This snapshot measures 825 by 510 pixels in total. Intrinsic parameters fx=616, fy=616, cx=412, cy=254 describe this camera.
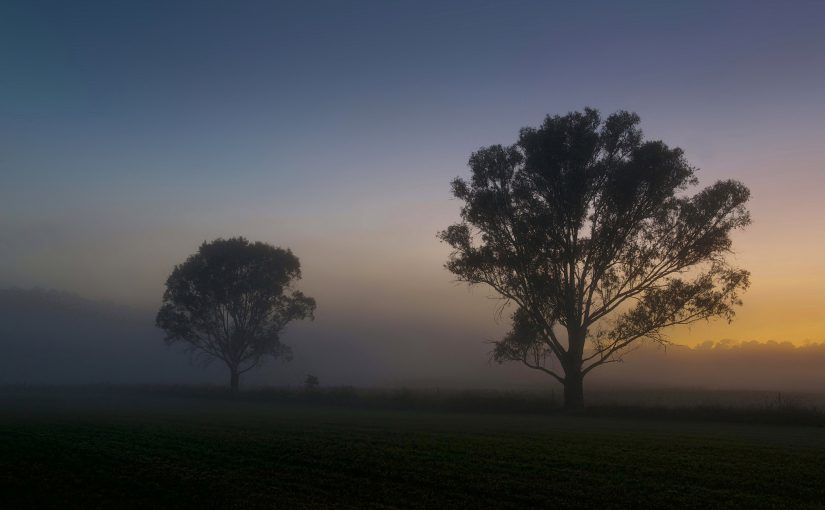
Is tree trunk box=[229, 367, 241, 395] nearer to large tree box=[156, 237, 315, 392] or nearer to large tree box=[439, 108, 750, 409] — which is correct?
large tree box=[156, 237, 315, 392]

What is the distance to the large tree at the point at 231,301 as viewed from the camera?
6638 cm

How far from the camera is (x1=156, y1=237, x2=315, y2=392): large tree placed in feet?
218

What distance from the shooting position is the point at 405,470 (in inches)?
586

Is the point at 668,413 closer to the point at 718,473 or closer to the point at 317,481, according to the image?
the point at 718,473

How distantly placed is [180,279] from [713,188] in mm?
53843

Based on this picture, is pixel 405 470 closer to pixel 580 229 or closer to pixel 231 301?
pixel 580 229

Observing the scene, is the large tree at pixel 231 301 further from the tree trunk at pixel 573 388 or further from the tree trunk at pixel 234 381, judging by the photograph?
the tree trunk at pixel 573 388

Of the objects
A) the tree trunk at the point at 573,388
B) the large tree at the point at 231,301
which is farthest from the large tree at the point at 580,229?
the large tree at the point at 231,301

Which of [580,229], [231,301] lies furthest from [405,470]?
[231,301]

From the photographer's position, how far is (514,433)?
76.5ft

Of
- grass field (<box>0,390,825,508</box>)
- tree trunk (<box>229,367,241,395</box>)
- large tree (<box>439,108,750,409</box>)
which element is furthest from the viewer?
tree trunk (<box>229,367,241,395</box>)

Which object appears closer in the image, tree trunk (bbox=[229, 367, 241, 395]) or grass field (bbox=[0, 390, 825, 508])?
grass field (bbox=[0, 390, 825, 508])

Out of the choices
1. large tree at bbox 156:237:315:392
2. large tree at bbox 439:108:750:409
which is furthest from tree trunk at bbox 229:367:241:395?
large tree at bbox 439:108:750:409

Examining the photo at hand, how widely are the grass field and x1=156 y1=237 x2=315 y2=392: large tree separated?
44.1m
